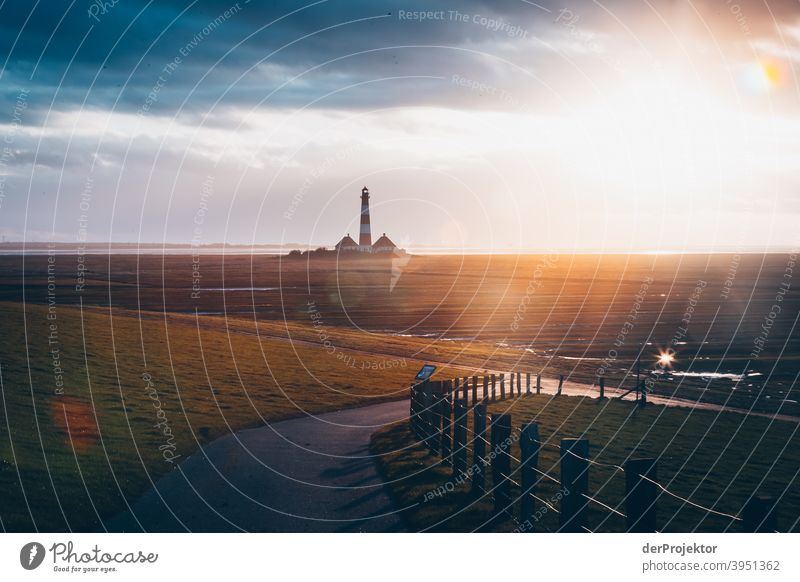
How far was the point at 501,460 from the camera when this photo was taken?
13461mm

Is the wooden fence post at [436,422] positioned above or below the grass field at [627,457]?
above

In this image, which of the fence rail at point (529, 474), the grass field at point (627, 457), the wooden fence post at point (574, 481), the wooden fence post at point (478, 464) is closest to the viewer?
the fence rail at point (529, 474)

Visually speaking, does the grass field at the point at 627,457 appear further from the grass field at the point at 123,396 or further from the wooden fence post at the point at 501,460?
the grass field at the point at 123,396

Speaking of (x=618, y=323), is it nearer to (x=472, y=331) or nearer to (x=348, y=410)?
(x=472, y=331)

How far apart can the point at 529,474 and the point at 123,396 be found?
15.3 m

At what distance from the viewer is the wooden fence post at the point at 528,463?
11.5m

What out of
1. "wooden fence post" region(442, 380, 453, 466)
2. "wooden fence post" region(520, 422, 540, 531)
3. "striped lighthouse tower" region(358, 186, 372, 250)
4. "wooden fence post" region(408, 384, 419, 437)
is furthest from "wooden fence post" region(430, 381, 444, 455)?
"striped lighthouse tower" region(358, 186, 372, 250)

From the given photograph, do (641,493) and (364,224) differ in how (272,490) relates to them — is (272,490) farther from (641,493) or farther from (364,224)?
(364,224)

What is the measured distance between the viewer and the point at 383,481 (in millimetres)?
15633

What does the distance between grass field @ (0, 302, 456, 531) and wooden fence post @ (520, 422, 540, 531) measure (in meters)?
7.47

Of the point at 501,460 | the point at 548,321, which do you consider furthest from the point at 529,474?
the point at 548,321

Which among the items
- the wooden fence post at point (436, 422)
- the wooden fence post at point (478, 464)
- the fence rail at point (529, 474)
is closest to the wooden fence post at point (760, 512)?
the fence rail at point (529, 474)

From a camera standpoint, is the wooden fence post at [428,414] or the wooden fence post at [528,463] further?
the wooden fence post at [428,414]
